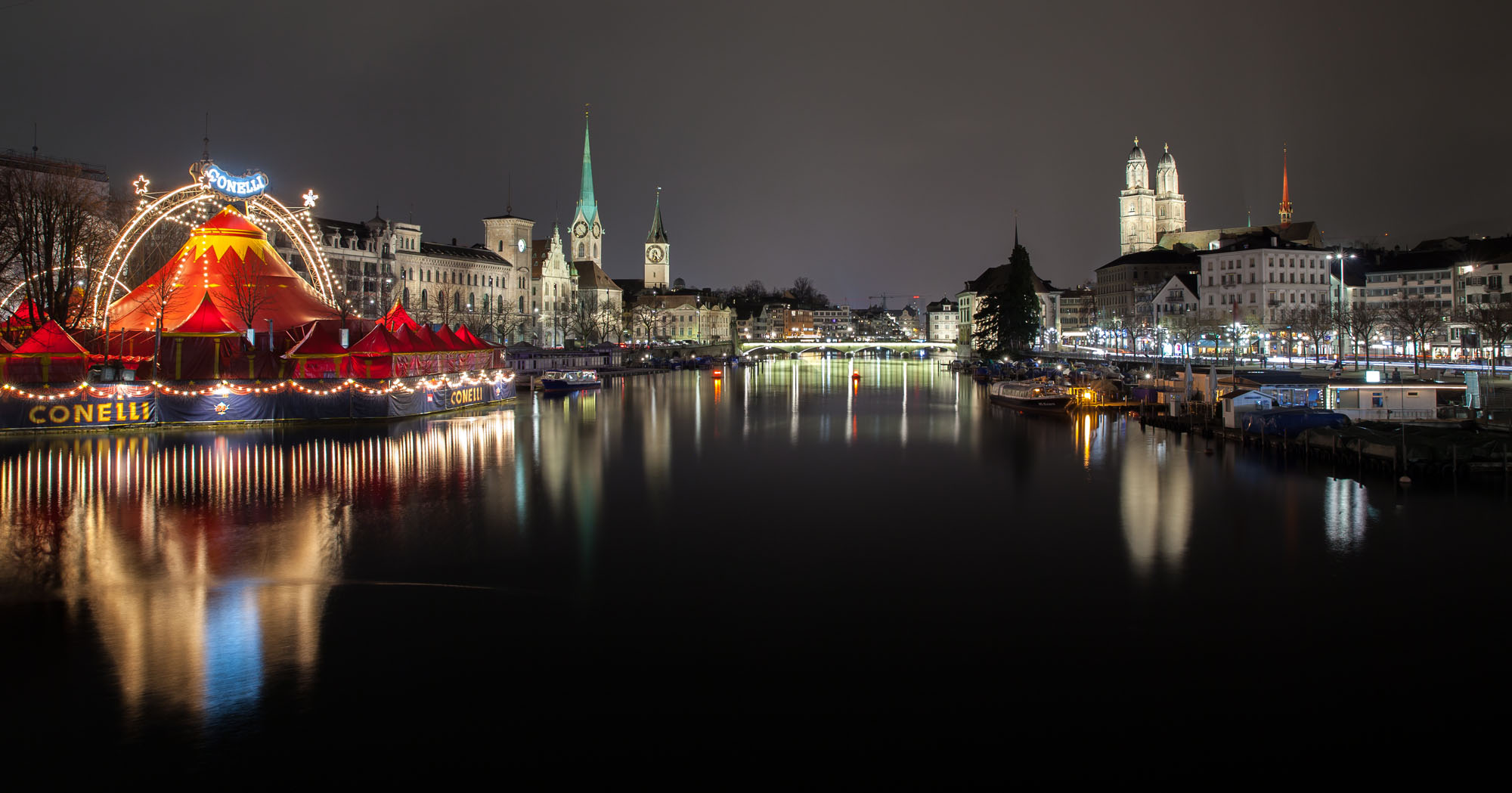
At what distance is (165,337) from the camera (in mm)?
29953

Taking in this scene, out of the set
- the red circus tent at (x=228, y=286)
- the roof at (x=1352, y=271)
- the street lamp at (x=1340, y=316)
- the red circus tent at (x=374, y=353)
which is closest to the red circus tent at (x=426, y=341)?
the red circus tent at (x=374, y=353)

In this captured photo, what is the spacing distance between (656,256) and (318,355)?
388 ft

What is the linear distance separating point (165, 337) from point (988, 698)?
1157 inches

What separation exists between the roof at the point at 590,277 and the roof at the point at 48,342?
8191 centimetres

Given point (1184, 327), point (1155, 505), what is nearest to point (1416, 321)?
point (1184, 327)

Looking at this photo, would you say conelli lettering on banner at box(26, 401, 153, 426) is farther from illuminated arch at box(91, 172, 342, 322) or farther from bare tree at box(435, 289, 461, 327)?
bare tree at box(435, 289, 461, 327)

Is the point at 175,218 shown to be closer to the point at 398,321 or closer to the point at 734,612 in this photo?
the point at 398,321

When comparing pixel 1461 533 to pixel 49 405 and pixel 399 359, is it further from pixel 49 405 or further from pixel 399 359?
pixel 49 405

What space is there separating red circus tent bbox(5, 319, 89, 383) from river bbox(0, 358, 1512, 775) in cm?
475

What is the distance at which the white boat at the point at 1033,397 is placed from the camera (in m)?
43.8

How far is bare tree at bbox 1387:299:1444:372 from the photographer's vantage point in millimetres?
50237

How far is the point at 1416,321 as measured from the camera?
54.7 metres

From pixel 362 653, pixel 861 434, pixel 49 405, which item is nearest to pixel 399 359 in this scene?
pixel 49 405

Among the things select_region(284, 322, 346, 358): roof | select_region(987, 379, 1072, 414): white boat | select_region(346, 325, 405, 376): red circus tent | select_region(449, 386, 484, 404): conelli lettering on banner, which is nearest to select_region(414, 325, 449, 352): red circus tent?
select_region(346, 325, 405, 376): red circus tent
